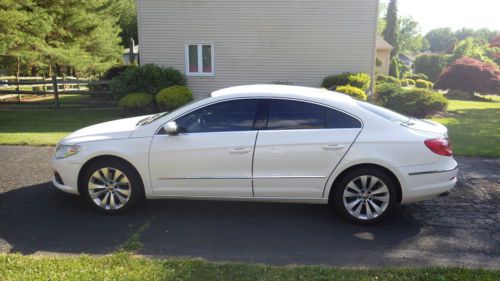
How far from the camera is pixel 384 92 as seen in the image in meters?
16.2

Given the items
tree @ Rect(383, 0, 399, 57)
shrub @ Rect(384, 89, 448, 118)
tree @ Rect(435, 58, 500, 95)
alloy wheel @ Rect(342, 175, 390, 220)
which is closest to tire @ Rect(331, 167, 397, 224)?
alloy wheel @ Rect(342, 175, 390, 220)

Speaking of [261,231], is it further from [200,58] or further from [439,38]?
[439,38]

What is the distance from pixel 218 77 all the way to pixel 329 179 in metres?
11.7

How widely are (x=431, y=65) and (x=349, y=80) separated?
38.7m

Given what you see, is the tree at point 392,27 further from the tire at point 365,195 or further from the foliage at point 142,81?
the tire at point 365,195

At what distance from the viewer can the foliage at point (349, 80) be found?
15115mm

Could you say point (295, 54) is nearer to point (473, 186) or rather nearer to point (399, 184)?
point (473, 186)

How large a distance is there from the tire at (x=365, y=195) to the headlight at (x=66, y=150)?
316 cm

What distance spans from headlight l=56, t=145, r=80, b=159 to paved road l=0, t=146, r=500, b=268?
28.0 inches

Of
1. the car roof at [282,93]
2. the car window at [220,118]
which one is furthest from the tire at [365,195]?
the car window at [220,118]

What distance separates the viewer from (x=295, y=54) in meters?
16.0

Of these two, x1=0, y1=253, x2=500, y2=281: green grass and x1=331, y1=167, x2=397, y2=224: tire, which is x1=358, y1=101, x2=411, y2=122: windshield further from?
x1=0, y1=253, x2=500, y2=281: green grass

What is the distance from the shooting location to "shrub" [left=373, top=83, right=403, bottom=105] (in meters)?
16.0

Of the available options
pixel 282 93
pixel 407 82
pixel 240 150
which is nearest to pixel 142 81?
pixel 282 93
